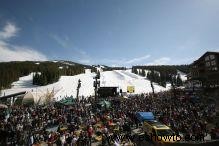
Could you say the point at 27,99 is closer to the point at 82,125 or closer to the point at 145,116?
the point at 82,125

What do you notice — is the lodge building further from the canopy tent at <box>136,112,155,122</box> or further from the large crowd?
the canopy tent at <box>136,112,155,122</box>

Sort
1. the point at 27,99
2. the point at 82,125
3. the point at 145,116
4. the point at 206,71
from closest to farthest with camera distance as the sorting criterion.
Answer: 1. the point at 82,125
2. the point at 145,116
3. the point at 27,99
4. the point at 206,71

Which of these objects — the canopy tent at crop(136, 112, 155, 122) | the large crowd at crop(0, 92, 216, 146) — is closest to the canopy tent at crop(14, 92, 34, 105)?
the large crowd at crop(0, 92, 216, 146)

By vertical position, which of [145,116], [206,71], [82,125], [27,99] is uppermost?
[206,71]

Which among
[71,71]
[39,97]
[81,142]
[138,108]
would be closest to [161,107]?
[138,108]

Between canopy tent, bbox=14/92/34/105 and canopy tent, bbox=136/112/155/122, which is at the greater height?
canopy tent, bbox=14/92/34/105

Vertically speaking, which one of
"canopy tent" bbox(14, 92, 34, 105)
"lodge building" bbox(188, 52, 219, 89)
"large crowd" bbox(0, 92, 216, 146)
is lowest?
"large crowd" bbox(0, 92, 216, 146)

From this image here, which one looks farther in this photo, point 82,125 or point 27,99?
point 27,99

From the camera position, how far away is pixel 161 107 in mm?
37031

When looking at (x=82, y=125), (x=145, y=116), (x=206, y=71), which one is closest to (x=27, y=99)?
(x=82, y=125)

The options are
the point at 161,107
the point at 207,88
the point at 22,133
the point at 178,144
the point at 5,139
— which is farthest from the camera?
the point at 207,88

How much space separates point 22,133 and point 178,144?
17.7 m

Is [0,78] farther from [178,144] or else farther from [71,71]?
[178,144]

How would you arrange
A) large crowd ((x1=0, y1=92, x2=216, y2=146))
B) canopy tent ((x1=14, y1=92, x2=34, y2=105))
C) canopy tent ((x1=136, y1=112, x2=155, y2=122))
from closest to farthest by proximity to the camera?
large crowd ((x1=0, y1=92, x2=216, y2=146)), canopy tent ((x1=136, y1=112, x2=155, y2=122)), canopy tent ((x1=14, y1=92, x2=34, y2=105))
